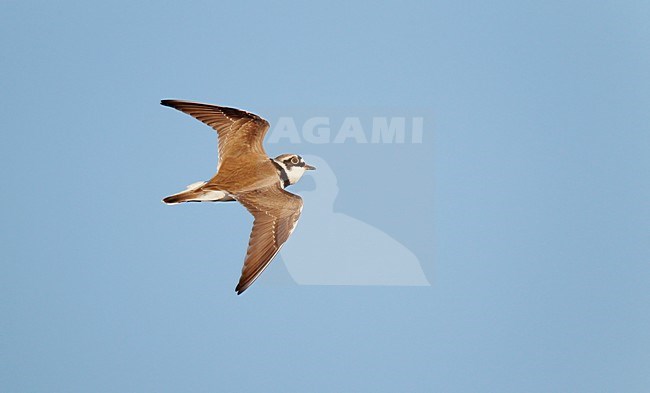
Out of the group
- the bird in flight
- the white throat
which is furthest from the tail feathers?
the white throat

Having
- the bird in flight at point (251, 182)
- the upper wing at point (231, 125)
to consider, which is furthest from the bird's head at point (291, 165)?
the upper wing at point (231, 125)

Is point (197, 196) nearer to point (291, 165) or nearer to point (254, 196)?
point (254, 196)

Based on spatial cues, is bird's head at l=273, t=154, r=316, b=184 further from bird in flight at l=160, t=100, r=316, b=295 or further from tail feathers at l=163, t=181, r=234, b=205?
tail feathers at l=163, t=181, r=234, b=205

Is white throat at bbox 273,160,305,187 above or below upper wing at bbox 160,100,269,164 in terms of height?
below

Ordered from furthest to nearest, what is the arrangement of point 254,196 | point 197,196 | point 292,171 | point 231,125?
point 231,125 < point 292,171 < point 254,196 < point 197,196

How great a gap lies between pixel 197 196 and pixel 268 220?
0.79ft

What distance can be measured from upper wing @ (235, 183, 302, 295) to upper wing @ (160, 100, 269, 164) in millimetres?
231

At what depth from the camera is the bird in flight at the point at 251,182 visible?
8.77 feet

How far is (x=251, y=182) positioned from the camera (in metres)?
2.81

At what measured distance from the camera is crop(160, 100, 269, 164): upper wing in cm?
297

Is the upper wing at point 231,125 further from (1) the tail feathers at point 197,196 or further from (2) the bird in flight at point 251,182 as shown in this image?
(1) the tail feathers at point 197,196

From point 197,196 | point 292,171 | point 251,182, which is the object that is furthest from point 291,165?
point 197,196

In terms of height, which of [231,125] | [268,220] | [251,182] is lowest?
[268,220]

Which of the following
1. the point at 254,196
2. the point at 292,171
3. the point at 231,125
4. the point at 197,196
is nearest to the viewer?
the point at 197,196
